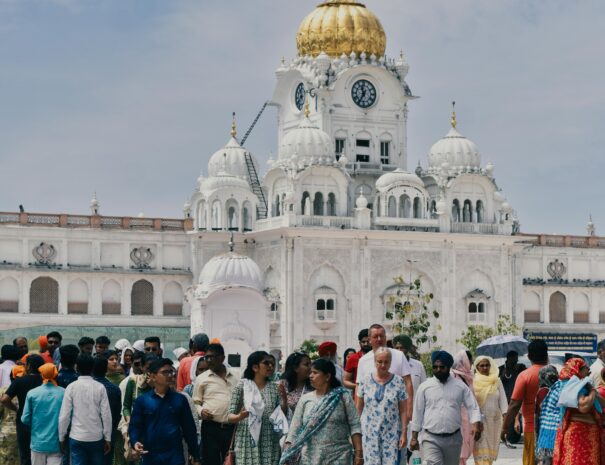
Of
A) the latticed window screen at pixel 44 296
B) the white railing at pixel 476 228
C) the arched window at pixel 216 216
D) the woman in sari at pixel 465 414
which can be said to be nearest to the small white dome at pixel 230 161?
the arched window at pixel 216 216

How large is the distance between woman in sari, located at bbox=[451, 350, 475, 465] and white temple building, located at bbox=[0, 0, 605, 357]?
34689 millimetres

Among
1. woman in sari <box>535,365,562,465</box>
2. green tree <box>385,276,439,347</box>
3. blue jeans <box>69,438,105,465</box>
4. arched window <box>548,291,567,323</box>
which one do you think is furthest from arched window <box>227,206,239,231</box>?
woman in sari <box>535,365,562,465</box>

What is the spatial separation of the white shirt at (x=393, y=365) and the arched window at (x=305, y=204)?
38112 mm

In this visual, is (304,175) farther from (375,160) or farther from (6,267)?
(6,267)

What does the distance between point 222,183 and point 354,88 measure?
6258 millimetres

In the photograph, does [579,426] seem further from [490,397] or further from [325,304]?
[325,304]

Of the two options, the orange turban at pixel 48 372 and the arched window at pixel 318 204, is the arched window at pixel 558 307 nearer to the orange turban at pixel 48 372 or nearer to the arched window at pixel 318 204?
the arched window at pixel 318 204

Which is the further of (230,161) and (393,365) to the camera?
(230,161)

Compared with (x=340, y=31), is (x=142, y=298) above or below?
below

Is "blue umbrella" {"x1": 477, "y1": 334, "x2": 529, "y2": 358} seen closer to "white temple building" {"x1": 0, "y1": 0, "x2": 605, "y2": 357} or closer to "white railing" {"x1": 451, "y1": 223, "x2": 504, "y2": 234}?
"white temple building" {"x1": 0, "y1": 0, "x2": 605, "y2": 357}

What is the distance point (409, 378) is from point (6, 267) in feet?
133

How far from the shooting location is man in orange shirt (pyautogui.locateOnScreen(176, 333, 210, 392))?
16.0 meters

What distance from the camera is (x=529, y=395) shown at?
14680mm

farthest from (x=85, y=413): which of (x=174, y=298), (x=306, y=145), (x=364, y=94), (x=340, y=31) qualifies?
(x=364, y=94)
